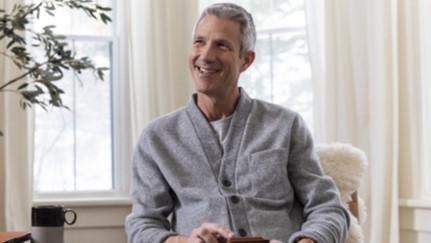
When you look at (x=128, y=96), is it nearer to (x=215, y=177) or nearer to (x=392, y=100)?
(x=392, y=100)

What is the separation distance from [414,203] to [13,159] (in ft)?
6.34

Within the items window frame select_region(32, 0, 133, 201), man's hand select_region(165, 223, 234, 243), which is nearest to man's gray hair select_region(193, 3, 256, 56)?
man's hand select_region(165, 223, 234, 243)

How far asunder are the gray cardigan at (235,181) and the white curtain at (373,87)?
1506mm

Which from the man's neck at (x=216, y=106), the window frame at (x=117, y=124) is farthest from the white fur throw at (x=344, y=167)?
the window frame at (x=117, y=124)

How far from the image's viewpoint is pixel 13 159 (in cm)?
377

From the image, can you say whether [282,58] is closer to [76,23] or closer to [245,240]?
[76,23]

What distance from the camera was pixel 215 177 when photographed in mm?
2111

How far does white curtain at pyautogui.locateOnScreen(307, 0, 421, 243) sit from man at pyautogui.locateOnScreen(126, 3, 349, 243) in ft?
4.92

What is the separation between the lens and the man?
206cm

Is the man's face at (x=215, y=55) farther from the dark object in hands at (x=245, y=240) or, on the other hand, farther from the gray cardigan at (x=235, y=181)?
the dark object in hands at (x=245, y=240)

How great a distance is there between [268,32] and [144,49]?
2.18 ft

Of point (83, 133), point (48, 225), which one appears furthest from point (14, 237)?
point (83, 133)

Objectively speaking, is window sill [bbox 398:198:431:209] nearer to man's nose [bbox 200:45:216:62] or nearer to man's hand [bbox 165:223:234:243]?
man's nose [bbox 200:45:216:62]

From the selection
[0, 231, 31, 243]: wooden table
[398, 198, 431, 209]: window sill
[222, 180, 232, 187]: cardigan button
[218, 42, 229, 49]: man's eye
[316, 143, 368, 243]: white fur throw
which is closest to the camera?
[0, 231, 31, 243]: wooden table
